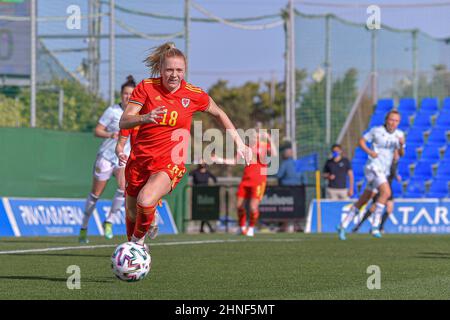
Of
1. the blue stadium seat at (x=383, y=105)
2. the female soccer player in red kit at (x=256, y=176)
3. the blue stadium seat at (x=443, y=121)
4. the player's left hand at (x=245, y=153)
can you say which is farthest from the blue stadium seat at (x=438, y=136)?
the player's left hand at (x=245, y=153)

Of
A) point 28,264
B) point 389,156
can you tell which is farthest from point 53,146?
point 28,264

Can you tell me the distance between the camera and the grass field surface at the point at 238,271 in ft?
28.3

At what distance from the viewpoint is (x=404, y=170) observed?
31500mm

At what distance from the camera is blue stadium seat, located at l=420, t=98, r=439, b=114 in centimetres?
3284

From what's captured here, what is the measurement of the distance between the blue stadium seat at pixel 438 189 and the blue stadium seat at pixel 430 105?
3060mm

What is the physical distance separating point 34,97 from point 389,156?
23.4ft

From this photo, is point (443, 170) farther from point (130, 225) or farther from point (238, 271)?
point (130, 225)

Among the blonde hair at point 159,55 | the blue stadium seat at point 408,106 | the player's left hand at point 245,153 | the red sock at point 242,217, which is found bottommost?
the red sock at point 242,217

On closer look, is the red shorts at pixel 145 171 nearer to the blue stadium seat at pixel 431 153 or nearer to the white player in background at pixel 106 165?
the white player in background at pixel 106 165

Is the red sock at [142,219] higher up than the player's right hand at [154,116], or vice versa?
the player's right hand at [154,116]

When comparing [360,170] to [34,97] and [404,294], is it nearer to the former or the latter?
[34,97]

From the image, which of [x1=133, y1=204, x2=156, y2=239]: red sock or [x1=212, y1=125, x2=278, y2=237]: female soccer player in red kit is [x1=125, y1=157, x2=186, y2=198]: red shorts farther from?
[x1=212, y1=125, x2=278, y2=237]: female soccer player in red kit

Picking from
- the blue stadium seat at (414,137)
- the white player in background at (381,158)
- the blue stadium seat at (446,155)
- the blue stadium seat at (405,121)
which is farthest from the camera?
the blue stadium seat at (405,121)

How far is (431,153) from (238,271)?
856 inches
